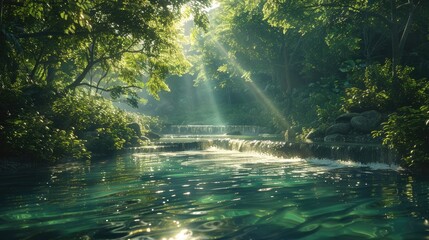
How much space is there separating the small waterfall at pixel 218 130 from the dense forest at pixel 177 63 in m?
1.96

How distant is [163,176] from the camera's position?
11383mm

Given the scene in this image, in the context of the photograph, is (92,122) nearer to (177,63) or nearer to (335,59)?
(177,63)

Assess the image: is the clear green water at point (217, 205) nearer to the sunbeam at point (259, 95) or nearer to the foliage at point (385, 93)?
the foliage at point (385, 93)

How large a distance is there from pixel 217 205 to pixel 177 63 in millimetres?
16609

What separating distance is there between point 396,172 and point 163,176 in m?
6.94

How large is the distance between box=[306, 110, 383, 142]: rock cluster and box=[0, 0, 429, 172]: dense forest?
0.11 m

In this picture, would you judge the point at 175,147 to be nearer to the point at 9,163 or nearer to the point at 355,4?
the point at 9,163

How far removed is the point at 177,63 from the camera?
22734mm

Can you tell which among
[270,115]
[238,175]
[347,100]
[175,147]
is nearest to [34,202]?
[238,175]

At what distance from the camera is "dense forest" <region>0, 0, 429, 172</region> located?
1292 cm

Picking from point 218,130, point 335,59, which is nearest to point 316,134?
point 335,59

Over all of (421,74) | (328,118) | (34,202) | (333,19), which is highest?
(333,19)

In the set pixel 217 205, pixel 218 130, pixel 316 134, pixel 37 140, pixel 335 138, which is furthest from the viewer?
pixel 218 130

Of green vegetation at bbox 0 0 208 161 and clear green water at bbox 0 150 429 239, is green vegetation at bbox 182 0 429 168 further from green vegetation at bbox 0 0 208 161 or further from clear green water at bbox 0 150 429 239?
green vegetation at bbox 0 0 208 161
